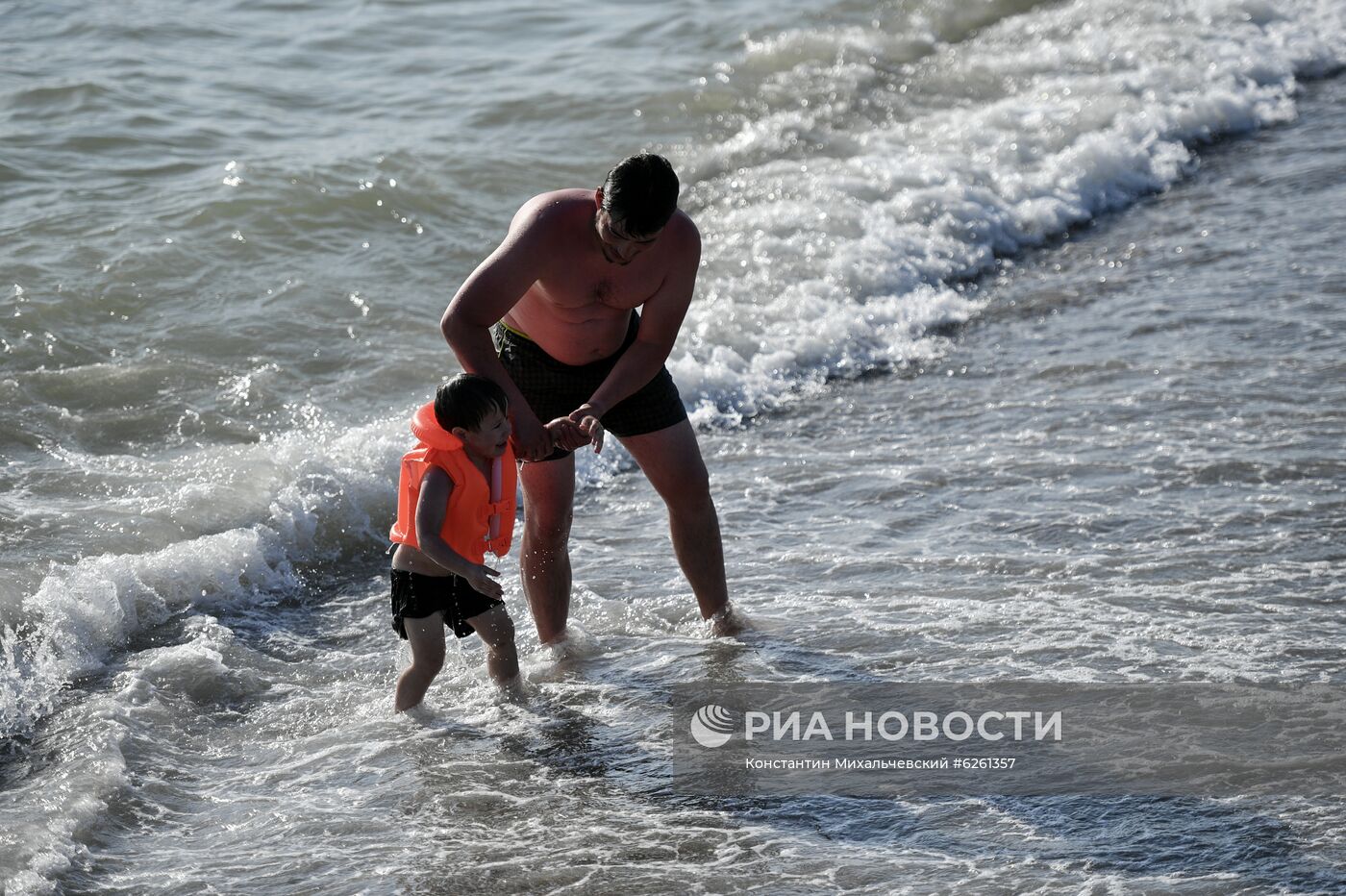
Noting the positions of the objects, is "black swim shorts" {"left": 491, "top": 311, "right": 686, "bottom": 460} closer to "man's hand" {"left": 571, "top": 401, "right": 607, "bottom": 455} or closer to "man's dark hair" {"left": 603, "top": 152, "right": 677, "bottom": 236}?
"man's hand" {"left": 571, "top": 401, "right": 607, "bottom": 455}

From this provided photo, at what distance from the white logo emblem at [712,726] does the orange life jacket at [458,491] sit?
936 millimetres

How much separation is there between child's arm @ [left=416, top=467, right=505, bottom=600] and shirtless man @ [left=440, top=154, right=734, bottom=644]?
29 cm

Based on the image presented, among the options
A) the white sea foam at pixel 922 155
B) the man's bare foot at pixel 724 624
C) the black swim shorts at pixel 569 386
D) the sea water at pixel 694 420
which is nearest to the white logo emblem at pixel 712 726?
the sea water at pixel 694 420

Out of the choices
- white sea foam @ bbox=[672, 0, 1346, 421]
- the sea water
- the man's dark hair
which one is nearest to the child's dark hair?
the man's dark hair

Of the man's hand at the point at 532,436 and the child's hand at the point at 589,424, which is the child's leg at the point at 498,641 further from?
the child's hand at the point at 589,424

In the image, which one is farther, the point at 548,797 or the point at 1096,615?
the point at 1096,615

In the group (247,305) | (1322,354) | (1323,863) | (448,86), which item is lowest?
(1323,863)

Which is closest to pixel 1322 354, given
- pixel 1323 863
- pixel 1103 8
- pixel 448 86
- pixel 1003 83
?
pixel 1323 863

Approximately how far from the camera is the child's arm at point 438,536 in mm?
4457

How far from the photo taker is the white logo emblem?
15.9 ft

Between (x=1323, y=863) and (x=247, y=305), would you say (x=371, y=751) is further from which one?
(x=247, y=305)

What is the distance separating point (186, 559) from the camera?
623 cm

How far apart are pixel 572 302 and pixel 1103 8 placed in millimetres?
13963

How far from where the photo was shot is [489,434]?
15.0ft
